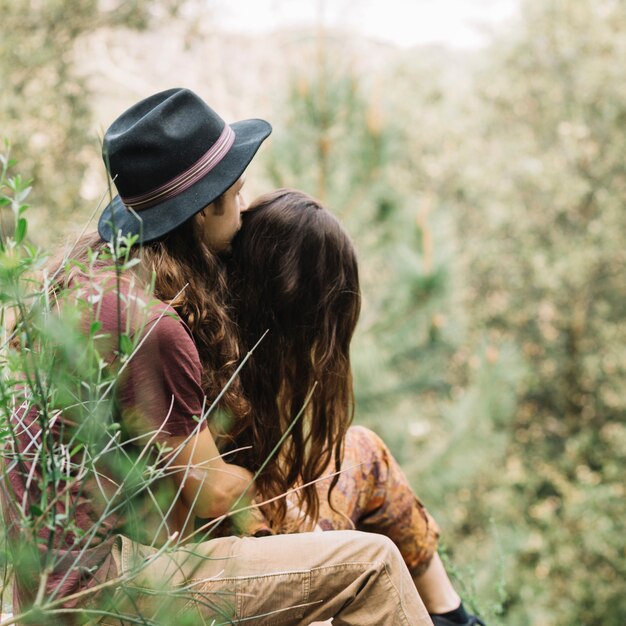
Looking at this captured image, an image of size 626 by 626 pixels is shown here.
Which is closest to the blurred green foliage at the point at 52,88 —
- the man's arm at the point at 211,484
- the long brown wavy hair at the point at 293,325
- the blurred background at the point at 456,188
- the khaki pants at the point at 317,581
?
the blurred background at the point at 456,188

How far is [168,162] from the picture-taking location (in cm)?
126

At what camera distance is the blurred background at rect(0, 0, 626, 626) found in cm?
434

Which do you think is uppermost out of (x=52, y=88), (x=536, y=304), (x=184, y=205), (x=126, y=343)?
(x=126, y=343)

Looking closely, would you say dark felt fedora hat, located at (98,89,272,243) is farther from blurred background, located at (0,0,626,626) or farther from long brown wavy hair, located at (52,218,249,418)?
blurred background, located at (0,0,626,626)

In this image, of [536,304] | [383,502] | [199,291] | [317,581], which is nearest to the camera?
[317,581]

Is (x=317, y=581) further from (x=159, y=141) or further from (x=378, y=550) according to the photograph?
(x=159, y=141)

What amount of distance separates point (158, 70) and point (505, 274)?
4289 millimetres

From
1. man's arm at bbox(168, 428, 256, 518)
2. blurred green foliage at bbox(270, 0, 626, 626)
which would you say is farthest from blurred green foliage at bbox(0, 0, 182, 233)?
man's arm at bbox(168, 428, 256, 518)

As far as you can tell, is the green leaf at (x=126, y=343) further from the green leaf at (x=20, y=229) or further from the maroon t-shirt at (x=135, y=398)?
the maroon t-shirt at (x=135, y=398)

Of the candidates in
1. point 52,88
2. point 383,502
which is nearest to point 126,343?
point 383,502

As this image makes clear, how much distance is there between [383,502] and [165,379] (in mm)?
717

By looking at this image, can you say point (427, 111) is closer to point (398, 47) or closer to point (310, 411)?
point (398, 47)

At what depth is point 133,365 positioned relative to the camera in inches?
42.5

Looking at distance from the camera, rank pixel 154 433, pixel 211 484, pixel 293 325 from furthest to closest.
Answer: pixel 293 325
pixel 211 484
pixel 154 433
